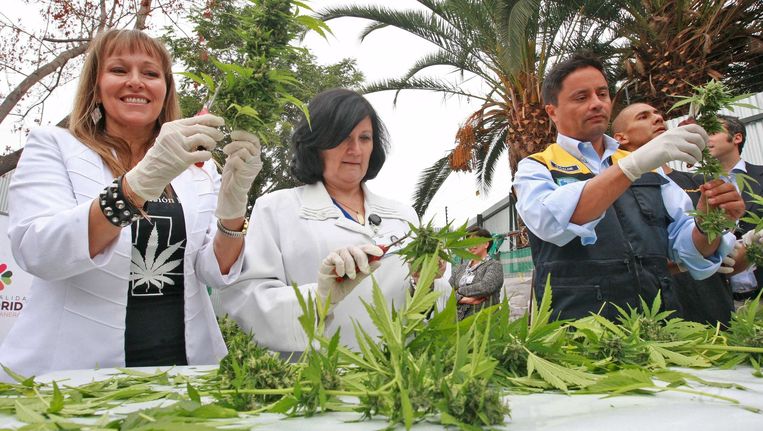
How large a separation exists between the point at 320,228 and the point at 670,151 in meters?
1.37

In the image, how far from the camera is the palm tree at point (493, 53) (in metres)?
8.80

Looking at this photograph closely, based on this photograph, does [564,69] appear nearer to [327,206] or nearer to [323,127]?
[323,127]

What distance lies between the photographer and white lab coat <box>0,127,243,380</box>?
5.57 ft

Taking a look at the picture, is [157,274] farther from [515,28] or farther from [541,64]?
[541,64]

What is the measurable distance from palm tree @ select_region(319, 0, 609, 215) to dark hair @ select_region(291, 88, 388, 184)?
656 centimetres

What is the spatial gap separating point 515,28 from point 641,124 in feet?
17.6

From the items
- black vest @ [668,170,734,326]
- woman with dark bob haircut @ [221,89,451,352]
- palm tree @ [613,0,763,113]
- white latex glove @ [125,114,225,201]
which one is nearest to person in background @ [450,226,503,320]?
black vest @ [668,170,734,326]

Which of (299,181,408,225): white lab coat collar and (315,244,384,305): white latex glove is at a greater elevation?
(299,181,408,225): white lab coat collar

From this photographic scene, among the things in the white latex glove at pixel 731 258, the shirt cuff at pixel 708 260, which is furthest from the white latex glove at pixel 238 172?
the white latex glove at pixel 731 258

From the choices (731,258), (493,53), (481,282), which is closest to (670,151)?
(731,258)

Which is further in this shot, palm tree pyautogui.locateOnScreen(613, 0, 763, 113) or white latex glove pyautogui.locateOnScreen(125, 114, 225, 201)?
palm tree pyautogui.locateOnScreen(613, 0, 763, 113)

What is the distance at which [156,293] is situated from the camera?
2.02 meters

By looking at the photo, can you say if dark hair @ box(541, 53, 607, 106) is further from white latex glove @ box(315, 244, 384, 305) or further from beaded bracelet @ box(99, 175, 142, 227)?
beaded bracelet @ box(99, 175, 142, 227)

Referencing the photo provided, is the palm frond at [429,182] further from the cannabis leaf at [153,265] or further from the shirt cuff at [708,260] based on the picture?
the cannabis leaf at [153,265]
